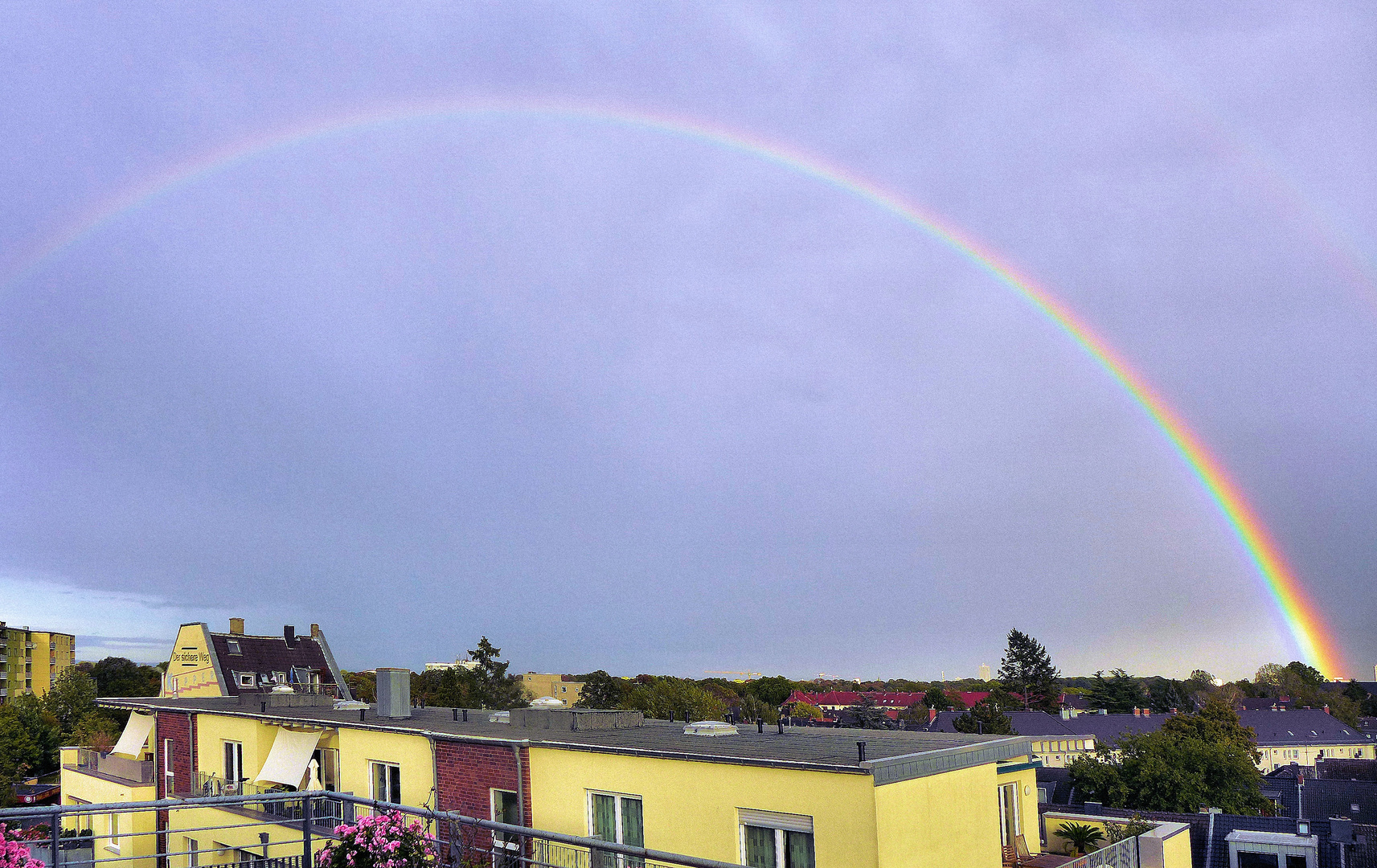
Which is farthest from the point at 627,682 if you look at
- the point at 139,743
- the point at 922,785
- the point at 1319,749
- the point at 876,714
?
the point at 922,785

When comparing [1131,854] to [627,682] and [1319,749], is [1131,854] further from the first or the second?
[1319,749]

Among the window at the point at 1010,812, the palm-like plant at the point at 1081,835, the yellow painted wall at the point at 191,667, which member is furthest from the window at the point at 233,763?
the yellow painted wall at the point at 191,667

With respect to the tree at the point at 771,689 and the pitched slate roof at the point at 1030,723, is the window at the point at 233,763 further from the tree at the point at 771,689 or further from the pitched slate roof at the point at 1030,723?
the tree at the point at 771,689

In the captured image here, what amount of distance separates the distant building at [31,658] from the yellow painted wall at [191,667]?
284 ft

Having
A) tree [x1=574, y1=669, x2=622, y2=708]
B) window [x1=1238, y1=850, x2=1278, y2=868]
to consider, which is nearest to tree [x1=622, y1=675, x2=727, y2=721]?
tree [x1=574, y1=669, x2=622, y2=708]

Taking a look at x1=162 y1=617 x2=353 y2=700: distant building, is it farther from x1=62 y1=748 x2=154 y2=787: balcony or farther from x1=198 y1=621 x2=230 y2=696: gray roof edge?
x1=62 y1=748 x2=154 y2=787: balcony

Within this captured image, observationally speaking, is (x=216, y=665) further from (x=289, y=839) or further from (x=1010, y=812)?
(x=1010, y=812)

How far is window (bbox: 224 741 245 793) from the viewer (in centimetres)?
2494

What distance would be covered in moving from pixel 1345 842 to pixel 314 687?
160 feet

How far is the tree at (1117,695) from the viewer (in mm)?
141000

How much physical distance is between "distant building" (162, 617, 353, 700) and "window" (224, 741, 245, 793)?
24302 millimetres

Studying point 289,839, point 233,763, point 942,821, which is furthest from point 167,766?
point 942,821

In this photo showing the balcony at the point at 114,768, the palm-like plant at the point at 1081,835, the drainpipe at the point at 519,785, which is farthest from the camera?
the balcony at the point at 114,768

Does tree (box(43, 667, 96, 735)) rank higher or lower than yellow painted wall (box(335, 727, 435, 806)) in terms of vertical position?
lower
